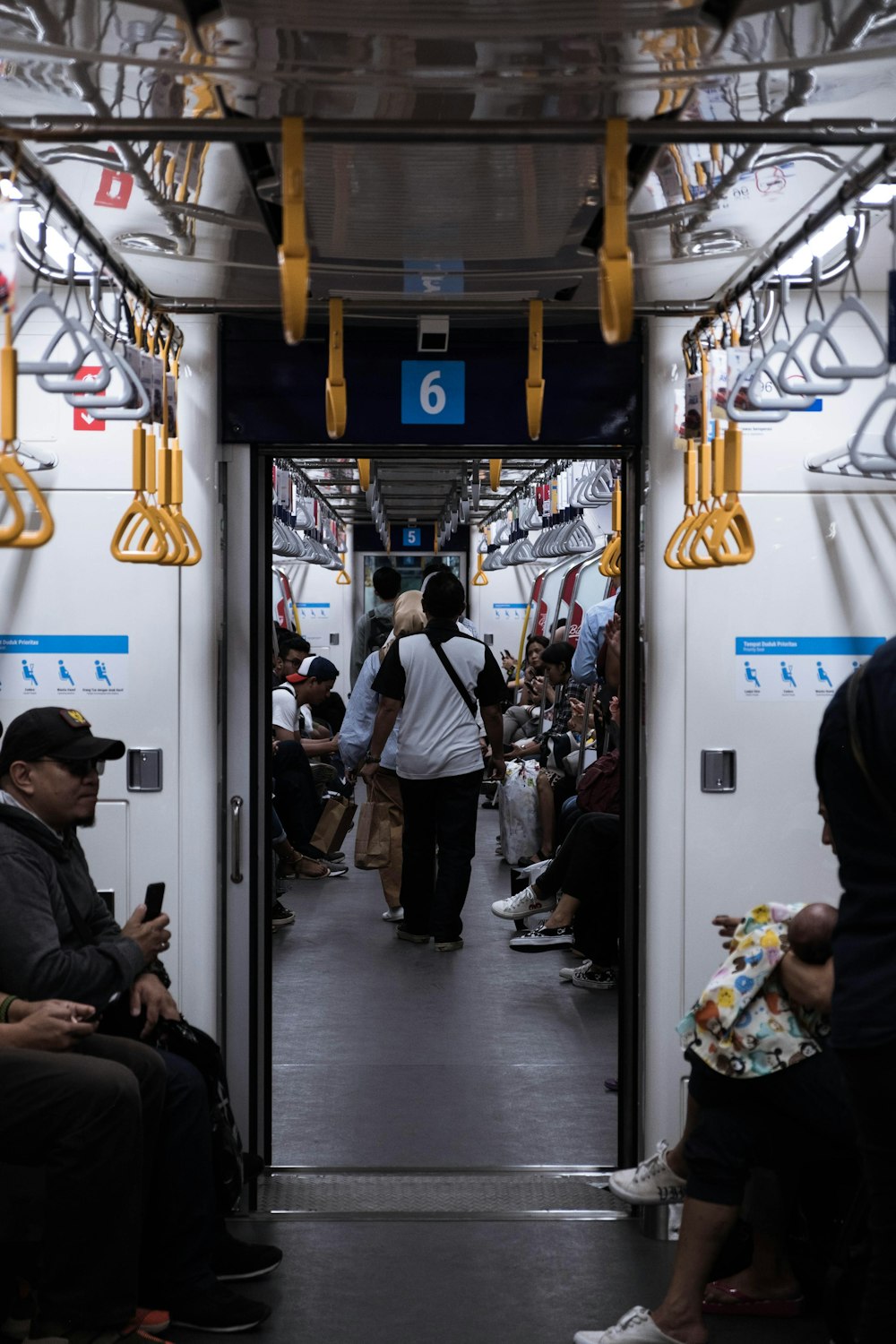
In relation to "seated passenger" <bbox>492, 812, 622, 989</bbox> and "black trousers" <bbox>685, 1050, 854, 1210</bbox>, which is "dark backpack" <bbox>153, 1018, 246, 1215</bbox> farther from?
"seated passenger" <bbox>492, 812, 622, 989</bbox>

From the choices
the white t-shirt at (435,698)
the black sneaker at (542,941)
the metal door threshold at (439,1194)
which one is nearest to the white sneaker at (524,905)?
the black sneaker at (542,941)

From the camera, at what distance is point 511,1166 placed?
16.1 ft

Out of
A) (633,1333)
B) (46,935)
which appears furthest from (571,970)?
(46,935)

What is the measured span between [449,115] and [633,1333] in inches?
109

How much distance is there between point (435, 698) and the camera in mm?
7633

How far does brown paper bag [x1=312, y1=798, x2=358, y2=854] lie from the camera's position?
959 cm

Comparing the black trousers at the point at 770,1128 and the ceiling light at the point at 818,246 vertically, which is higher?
the ceiling light at the point at 818,246

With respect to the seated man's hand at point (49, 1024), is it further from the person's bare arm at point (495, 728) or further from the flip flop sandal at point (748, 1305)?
the person's bare arm at point (495, 728)

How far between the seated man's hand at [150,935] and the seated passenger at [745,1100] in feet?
4.51

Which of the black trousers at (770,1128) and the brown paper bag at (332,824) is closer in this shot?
the black trousers at (770,1128)

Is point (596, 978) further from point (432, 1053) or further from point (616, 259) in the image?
point (616, 259)

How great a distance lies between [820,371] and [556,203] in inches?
27.4

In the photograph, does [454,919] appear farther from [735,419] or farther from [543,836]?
[735,419]

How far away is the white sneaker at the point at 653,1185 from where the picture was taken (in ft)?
13.5
